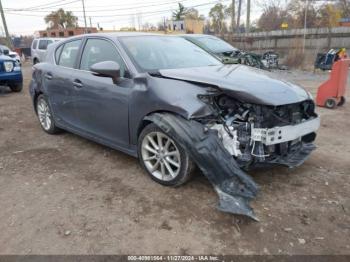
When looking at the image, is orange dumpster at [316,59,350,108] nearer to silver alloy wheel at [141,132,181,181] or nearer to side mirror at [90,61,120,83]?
silver alloy wheel at [141,132,181,181]

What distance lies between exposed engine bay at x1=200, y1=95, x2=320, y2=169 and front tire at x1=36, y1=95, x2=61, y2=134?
325cm

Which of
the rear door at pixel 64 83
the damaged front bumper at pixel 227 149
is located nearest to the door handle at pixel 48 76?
the rear door at pixel 64 83

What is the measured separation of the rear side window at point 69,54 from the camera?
4.77m

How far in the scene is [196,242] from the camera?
2.76 metres

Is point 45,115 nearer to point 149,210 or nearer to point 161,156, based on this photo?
point 161,156

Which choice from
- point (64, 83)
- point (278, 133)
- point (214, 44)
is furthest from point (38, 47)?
point (278, 133)

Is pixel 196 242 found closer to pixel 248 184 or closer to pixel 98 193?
pixel 248 184

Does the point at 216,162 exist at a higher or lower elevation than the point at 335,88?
higher

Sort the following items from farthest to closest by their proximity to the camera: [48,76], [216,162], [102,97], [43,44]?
[43,44]
[48,76]
[102,97]
[216,162]

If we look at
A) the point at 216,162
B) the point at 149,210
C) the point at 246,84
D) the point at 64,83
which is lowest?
the point at 149,210

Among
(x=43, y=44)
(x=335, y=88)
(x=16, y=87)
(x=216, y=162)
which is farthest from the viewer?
(x=43, y=44)

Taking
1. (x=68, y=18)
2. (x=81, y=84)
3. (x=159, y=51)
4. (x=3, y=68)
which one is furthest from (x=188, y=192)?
(x=68, y=18)

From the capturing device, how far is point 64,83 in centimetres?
481

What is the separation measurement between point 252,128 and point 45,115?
3914 mm
